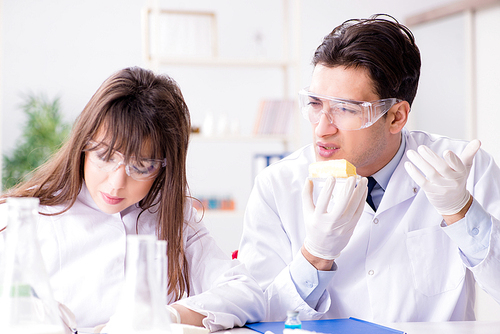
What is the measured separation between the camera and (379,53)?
64.9 inches

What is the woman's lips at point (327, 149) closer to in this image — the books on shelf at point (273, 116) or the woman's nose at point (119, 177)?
the woman's nose at point (119, 177)

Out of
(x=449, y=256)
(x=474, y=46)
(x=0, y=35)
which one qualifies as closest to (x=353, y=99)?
(x=449, y=256)

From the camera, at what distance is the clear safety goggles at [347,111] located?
1557 millimetres

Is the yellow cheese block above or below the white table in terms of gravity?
above

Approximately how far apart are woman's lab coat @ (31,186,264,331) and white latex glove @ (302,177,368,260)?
0.21m

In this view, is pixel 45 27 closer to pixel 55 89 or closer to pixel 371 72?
pixel 55 89

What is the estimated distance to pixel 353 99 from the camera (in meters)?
1.61

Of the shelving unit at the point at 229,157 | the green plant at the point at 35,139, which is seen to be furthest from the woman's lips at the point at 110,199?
the green plant at the point at 35,139

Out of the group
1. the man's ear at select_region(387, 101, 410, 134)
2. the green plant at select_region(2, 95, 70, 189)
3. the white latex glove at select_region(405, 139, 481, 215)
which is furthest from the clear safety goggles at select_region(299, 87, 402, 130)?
the green plant at select_region(2, 95, 70, 189)

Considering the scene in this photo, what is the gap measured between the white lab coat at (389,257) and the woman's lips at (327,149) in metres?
0.16

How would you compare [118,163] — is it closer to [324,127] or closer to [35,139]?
[324,127]

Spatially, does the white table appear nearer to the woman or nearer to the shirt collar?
the woman

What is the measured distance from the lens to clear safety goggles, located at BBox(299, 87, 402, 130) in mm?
1557

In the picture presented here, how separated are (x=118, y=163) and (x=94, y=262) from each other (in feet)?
1.01
